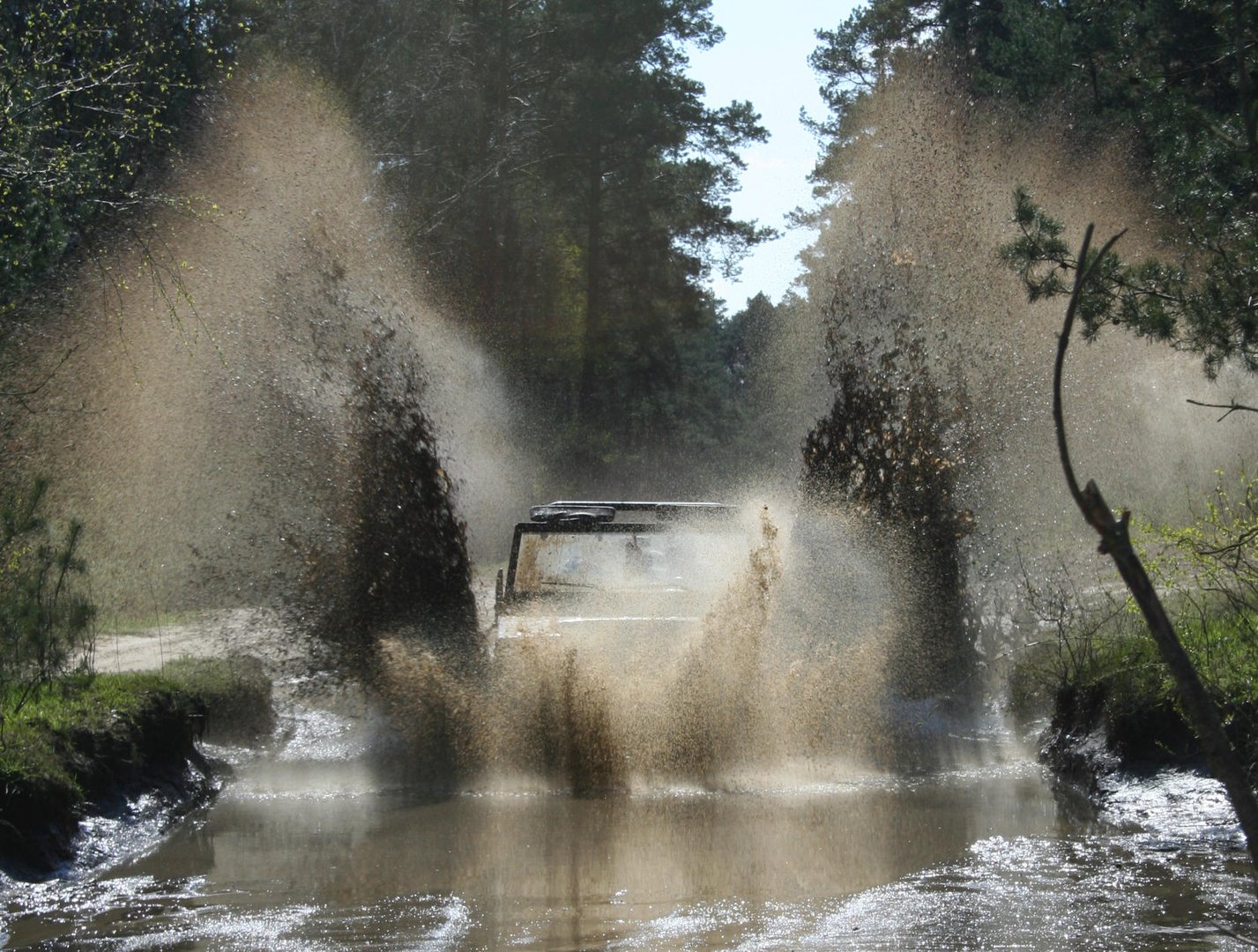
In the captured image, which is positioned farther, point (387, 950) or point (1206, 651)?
point (1206, 651)

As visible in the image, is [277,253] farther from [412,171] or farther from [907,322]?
[412,171]

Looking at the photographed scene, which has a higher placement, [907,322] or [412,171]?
[412,171]

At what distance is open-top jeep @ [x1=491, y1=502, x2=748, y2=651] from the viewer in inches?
432

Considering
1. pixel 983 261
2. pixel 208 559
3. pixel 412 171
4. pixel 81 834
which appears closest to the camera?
pixel 81 834

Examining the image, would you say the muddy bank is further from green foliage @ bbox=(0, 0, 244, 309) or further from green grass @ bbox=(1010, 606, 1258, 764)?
green foliage @ bbox=(0, 0, 244, 309)

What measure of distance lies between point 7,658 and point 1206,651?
750 cm

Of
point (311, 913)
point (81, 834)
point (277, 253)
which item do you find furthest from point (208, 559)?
point (311, 913)

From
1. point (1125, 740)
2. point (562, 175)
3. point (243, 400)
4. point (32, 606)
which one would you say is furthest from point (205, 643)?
point (562, 175)

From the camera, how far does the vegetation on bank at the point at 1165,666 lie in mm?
8141

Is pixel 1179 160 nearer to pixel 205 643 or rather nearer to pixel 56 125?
pixel 56 125

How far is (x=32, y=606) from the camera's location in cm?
984

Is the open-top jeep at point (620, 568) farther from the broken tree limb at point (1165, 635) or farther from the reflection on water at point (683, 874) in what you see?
the broken tree limb at point (1165, 635)

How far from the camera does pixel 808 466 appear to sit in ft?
46.1

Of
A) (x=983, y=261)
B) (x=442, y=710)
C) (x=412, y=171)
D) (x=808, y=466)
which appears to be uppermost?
(x=412, y=171)
